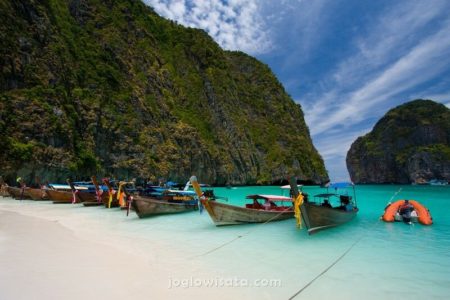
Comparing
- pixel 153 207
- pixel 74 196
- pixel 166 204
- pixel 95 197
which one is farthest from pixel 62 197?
pixel 153 207

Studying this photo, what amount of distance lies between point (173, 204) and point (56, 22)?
1886 inches

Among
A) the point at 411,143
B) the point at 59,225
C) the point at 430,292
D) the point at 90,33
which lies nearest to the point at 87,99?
the point at 90,33

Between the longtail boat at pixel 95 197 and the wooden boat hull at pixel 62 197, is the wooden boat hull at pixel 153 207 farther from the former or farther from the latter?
the wooden boat hull at pixel 62 197

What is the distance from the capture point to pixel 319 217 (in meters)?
13.4

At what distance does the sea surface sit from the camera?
6.84 metres

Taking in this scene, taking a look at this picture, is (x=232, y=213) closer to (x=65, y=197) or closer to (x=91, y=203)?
(x=91, y=203)

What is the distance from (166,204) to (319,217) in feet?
34.5

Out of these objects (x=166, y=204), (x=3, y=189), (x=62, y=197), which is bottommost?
(x=166, y=204)

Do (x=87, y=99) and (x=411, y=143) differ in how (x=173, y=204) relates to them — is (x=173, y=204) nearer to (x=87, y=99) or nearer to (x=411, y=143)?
(x=87, y=99)

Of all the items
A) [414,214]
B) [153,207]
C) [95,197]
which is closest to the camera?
[414,214]

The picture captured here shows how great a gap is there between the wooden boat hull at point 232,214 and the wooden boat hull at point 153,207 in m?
5.22

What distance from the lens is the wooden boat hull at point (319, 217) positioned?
12.7m

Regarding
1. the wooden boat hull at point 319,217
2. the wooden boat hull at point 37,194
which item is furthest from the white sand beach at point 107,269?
the wooden boat hull at point 37,194

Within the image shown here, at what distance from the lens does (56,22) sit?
168 ft
